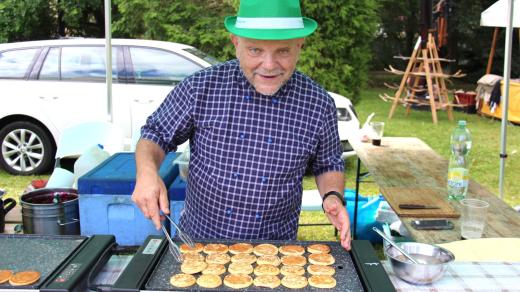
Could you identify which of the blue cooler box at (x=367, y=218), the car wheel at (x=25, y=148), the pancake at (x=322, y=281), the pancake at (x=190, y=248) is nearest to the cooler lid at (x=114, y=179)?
the pancake at (x=190, y=248)

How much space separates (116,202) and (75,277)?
5.44ft

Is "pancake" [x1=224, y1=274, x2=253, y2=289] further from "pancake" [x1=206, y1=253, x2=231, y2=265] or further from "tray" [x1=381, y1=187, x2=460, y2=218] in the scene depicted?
"tray" [x1=381, y1=187, x2=460, y2=218]

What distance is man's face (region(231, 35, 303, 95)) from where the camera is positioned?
182 centimetres

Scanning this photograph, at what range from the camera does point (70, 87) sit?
247 inches

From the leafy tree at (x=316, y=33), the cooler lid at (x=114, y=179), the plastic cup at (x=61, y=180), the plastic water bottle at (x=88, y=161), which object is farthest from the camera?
the leafy tree at (x=316, y=33)

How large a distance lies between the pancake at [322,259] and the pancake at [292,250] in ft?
0.16

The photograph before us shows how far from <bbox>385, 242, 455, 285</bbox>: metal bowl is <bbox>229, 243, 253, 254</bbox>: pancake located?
0.42m

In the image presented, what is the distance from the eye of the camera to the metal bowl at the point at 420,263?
1503 millimetres

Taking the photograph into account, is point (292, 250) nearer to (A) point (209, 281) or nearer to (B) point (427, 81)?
(A) point (209, 281)

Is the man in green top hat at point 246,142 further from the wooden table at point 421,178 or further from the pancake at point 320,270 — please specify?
the wooden table at point 421,178

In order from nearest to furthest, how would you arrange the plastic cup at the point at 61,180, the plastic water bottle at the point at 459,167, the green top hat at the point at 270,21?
the green top hat at the point at 270,21 → the plastic water bottle at the point at 459,167 → the plastic cup at the point at 61,180

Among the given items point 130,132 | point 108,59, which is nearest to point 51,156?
point 130,132

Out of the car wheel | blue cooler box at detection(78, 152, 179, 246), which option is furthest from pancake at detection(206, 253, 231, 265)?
the car wheel

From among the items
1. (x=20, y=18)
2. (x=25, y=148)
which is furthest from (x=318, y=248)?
(x=20, y=18)
